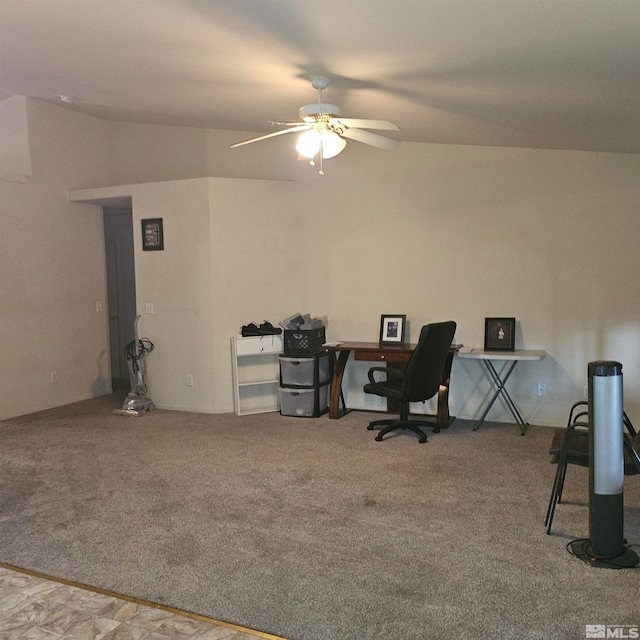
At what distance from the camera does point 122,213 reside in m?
7.81

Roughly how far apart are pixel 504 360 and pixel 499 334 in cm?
25

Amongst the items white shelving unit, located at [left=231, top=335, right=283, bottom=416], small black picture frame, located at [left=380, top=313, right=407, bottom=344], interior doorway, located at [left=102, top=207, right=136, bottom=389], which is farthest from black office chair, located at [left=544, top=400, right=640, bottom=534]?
interior doorway, located at [left=102, top=207, right=136, bottom=389]

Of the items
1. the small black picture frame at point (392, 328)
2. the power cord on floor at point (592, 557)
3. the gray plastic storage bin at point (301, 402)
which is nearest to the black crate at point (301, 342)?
the gray plastic storage bin at point (301, 402)

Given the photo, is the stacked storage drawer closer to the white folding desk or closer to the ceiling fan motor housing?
the white folding desk

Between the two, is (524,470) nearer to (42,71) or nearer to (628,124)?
(628,124)

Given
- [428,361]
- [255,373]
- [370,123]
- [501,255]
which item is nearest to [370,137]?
[370,123]

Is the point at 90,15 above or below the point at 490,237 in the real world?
above

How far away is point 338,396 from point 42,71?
3663 mm

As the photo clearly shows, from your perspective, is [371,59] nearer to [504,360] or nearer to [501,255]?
[501,255]

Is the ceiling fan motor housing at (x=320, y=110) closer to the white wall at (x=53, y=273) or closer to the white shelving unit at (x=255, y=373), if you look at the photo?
the white shelving unit at (x=255, y=373)

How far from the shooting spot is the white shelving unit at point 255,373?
19.9 feet

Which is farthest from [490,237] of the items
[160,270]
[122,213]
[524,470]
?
[122,213]

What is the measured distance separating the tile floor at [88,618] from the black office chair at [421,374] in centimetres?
276

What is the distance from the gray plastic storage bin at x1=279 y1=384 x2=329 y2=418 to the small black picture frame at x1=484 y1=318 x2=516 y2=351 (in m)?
1.66
